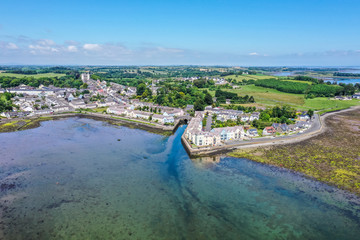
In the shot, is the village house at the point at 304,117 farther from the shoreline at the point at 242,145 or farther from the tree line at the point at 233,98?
the tree line at the point at 233,98

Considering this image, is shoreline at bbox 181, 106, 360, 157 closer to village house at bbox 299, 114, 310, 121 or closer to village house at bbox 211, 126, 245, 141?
village house at bbox 211, 126, 245, 141

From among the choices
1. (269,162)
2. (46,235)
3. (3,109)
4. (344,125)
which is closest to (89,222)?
(46,235)

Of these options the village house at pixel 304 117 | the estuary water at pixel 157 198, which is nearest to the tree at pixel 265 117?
the village house at pixel 304 117

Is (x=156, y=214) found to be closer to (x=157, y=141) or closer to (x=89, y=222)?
(x=89, y=222)

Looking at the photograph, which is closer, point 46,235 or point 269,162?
point 46,235

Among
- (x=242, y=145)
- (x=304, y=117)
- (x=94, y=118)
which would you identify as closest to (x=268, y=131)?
(x=242, y=145)

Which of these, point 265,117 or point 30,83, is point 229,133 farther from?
point 30,83
